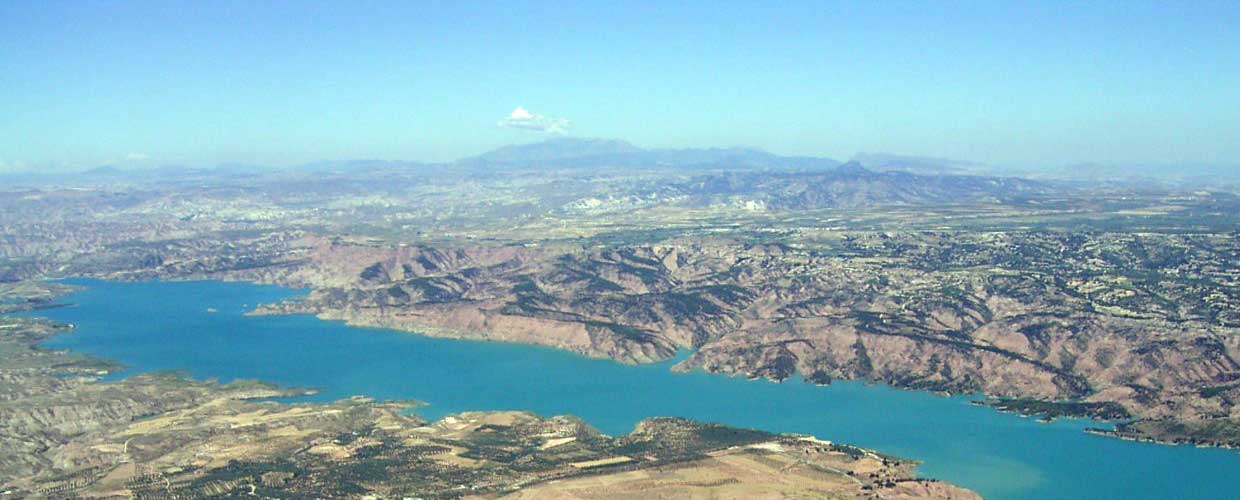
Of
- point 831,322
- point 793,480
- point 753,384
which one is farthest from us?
point 831,322

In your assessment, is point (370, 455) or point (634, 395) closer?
point (370, 455)

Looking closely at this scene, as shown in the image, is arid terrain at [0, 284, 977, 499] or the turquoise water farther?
the turquoise water

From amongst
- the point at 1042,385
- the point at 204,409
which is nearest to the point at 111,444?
the point at 204,409

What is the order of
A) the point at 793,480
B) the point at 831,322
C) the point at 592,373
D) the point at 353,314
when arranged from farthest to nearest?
the point at 353,314 → the point at 831,322 → the point at 592,373 → the point at 793,480

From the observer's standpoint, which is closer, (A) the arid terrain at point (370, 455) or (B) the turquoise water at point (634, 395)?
(A) the arid terrain at point (370, 455)

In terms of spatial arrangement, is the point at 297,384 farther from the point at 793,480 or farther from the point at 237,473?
the point at 793,480

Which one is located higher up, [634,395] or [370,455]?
[370,455]

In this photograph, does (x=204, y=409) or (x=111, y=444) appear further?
(x=204, y=409)
